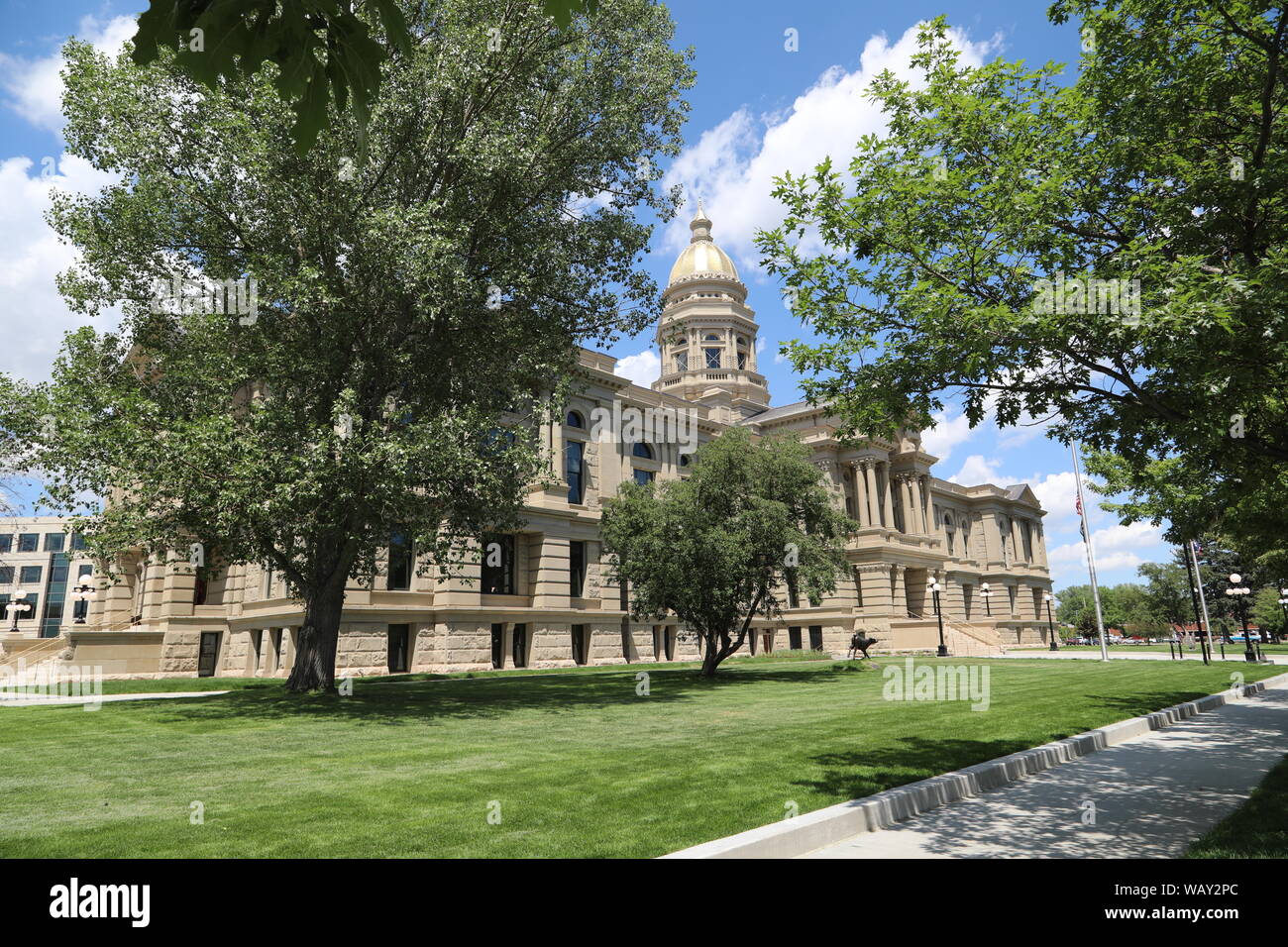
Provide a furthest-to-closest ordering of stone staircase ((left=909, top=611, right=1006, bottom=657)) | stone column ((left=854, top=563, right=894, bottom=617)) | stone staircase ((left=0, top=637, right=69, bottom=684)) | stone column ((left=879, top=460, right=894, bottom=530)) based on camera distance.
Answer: stone column ((left=879, top=460, right=894, bottom=530)) < stone staircase ((left=909, top=611, right=1006, bottom=657)) < stone column ((left=854, top=563, right=894, bottom=617)) < stone staircase ((left=0, top=637, right=69, bottom=684))

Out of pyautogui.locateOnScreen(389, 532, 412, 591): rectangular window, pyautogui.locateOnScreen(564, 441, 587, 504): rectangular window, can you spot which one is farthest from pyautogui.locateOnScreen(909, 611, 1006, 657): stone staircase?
pyautogui.locateOnScreen(389, 532, 412, 591): rectangular window

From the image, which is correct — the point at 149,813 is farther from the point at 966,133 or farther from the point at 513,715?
the point at 966,133

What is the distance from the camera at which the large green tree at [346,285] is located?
16234 mm

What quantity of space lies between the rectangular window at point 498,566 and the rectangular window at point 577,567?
11.7ft

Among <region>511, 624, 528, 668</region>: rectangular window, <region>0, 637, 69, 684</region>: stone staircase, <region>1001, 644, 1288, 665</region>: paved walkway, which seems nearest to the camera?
<region>0, 637, 69, 684</region>: stone staircase

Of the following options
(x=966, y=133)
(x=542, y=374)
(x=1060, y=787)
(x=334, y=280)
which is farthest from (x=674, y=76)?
(x=1060, y=787)

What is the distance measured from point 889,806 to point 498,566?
31.6 meters

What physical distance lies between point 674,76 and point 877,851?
69.7 feet

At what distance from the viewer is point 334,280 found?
1742 centimetres

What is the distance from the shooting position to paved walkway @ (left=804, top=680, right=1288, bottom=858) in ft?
20.7

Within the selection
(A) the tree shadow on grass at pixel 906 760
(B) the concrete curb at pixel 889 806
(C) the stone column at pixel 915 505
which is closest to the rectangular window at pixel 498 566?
(A) the tree shadow on grass at pixel 906 760

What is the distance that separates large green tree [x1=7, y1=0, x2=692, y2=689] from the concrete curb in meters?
11.7

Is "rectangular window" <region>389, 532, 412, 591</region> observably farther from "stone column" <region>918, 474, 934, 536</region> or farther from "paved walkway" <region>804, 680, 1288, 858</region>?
"stone column" <region>918, 474, 934, 536</region>

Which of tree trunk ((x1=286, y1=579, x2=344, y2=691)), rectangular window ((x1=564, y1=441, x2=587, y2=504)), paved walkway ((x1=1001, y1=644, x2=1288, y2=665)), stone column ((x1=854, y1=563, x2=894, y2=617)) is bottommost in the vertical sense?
paved walkway ((x1=1001, y1=644, x2=1288, y2=665))
